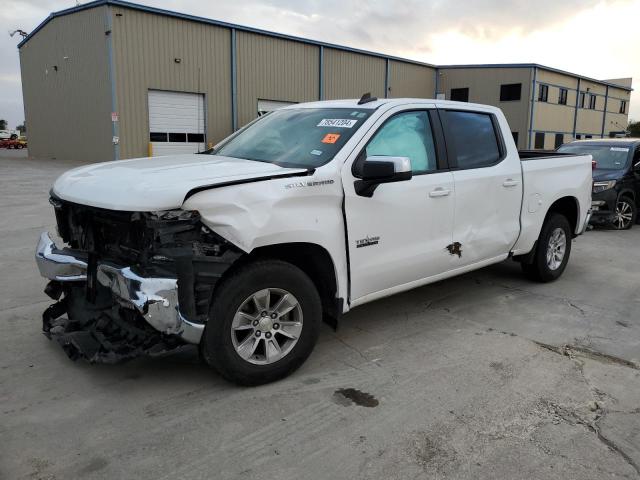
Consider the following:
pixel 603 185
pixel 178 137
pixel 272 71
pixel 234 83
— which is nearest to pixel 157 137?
pixel 178 137

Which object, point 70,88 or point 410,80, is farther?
point 410,80

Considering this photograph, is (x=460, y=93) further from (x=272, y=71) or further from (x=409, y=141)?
(x=409, y=141)

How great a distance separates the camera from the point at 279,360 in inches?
140

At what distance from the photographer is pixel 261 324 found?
3.44 metres

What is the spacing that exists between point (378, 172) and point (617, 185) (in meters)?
8.34

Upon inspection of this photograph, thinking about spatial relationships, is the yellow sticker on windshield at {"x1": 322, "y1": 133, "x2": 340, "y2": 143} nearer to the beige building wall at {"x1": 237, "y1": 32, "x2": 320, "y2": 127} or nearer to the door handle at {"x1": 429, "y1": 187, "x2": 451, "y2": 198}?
the door handle at {"x1": 429, "y1": 187, "x2": 451, "y2": 198}

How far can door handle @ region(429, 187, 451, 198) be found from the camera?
171 inches

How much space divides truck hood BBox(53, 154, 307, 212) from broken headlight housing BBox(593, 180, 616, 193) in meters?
8.41

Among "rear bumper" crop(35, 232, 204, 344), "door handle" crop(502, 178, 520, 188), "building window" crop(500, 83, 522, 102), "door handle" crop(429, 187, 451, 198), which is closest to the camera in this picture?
"rear bumper" crop(35, 232, 204, 344)

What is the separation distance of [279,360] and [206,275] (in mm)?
833

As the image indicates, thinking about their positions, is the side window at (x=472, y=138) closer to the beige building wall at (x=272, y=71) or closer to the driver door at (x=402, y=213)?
the driver door at (x=402, y=213)

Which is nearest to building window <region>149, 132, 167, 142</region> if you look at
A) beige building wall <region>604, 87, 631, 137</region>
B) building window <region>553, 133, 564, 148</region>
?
building window <region>553, 133, 564, 148</region>

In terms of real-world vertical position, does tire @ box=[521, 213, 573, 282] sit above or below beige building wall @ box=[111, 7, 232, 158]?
below

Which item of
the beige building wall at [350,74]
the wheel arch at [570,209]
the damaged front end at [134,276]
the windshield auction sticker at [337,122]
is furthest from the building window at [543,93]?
the damaged front end at [134,276]
